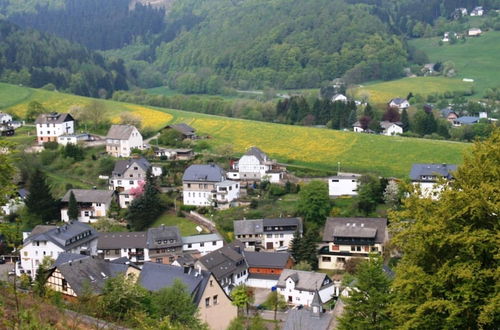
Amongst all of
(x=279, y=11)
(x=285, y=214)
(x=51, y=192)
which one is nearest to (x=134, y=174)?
(x=51, y=192)

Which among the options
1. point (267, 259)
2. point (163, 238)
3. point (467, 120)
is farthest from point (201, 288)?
point (467, 120)

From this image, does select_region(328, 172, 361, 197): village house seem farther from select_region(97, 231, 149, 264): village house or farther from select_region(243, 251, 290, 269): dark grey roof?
select_region(97, 231, 149, 264): village house

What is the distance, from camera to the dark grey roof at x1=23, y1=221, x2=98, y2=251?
31.4 metres

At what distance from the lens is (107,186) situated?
4125 cm

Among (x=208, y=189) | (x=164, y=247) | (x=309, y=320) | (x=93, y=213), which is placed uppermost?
(x=208, y=189)

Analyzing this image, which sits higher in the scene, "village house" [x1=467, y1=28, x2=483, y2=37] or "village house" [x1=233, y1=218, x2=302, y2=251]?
"village house" [x1=467, y1=28, x2=483, y2=37]

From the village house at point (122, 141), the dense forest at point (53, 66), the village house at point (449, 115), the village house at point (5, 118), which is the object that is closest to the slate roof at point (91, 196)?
the village house at point (122, 141)

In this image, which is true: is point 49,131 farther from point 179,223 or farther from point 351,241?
Result: point 351,241

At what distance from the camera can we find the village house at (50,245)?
31.3 m

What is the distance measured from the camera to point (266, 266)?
3102 cm

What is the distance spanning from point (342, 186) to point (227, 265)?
34.7 ft

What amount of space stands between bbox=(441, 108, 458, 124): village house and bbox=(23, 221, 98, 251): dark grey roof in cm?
A: 3875

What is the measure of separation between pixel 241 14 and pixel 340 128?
6335 cm

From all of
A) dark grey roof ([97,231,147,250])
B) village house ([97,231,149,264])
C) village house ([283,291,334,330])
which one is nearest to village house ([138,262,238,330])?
village house ([283,291,334,330])
